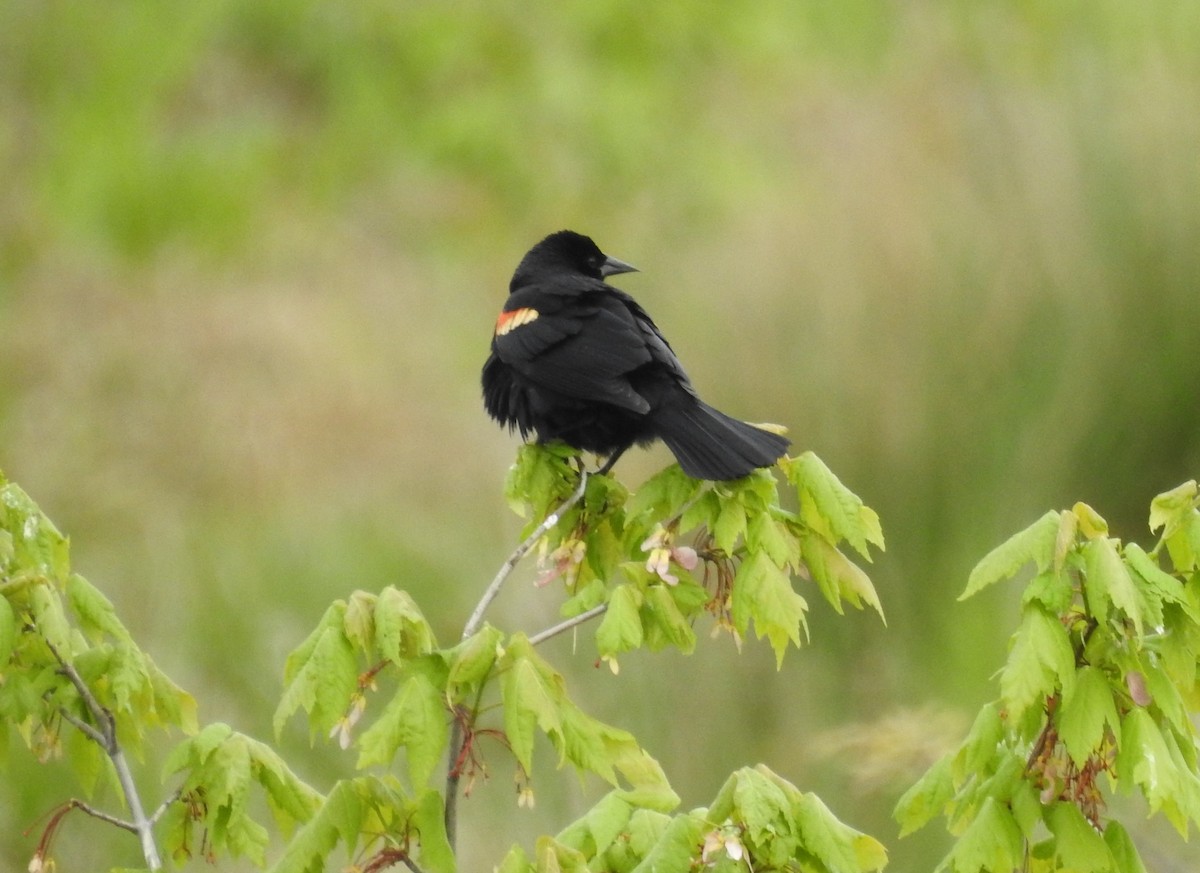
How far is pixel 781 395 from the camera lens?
16.6 ft

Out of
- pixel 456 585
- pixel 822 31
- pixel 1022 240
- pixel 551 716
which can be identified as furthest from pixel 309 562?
pixel 822 31

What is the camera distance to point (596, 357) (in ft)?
9.84

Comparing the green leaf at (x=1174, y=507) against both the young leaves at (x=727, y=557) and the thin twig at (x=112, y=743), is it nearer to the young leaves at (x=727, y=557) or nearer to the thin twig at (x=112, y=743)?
the young leaves at (x=727, y=557)

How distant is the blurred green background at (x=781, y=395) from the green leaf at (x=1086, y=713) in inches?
52.8

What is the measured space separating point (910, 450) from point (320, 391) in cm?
410

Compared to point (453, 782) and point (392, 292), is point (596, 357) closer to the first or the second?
point (453, 782)

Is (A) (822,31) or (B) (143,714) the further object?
(A) (822,31)

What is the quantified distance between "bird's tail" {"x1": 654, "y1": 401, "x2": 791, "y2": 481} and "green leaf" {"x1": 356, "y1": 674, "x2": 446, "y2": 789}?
57 cm

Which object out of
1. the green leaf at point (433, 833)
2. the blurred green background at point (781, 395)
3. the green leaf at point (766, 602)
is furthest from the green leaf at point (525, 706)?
the blurred green background at point (781, 395)

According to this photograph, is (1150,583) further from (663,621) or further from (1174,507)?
(663,621)

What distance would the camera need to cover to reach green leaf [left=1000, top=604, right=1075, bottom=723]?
6.23 ft

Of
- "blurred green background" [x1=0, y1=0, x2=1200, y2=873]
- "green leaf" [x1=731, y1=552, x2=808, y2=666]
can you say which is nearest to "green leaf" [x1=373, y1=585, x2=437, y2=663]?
"green leaf" [x1=731, y1=552, x2=808, y2=666]

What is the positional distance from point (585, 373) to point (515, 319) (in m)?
0.29

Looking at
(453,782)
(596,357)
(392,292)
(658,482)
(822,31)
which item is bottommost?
(453,782)
